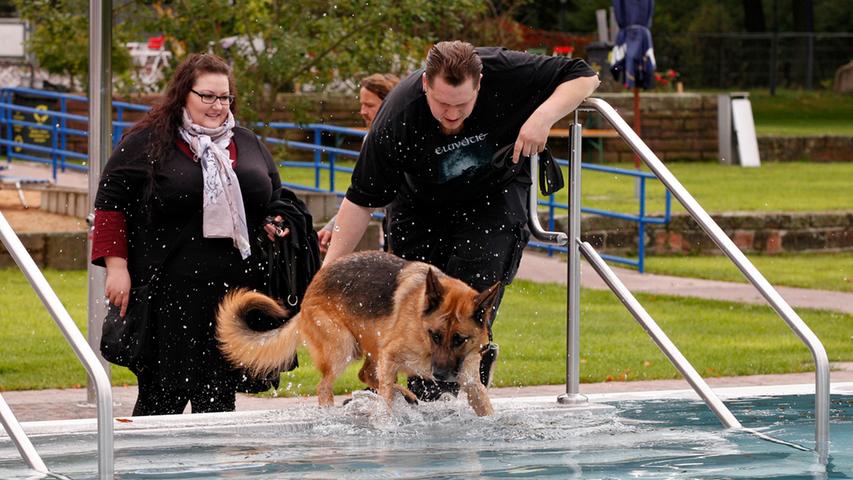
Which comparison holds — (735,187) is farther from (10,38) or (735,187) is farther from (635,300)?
(635,300)

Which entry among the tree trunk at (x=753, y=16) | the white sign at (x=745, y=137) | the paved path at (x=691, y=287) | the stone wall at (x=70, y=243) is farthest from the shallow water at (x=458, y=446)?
the tree trunk at (x=753, y=16)

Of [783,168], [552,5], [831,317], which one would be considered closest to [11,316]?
[831,317]

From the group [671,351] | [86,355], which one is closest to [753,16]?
[671,351]

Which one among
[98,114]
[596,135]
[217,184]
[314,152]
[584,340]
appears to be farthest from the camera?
[596,135]

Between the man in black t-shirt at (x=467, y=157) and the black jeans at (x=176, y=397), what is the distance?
0.80 meters

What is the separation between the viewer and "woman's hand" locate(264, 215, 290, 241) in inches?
265

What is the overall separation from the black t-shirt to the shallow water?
0.92 meters

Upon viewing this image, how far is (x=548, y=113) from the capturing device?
6.16m

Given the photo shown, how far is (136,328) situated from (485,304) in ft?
5.45

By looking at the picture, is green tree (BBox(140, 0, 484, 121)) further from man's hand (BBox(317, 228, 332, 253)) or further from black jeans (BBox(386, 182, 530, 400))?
black jeans (BBox(386, 182, 530, 400))

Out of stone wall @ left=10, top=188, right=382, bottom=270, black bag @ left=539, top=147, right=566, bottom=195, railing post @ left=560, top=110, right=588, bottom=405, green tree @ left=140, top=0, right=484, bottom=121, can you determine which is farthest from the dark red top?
green tree @ left=140, top=0, right=484, bottom=121

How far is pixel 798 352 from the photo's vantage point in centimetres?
1130

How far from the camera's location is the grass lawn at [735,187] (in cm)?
2014

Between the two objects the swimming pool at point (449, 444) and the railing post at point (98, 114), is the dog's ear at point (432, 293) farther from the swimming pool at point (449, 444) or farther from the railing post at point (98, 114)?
the railing post at point (98, 114)
